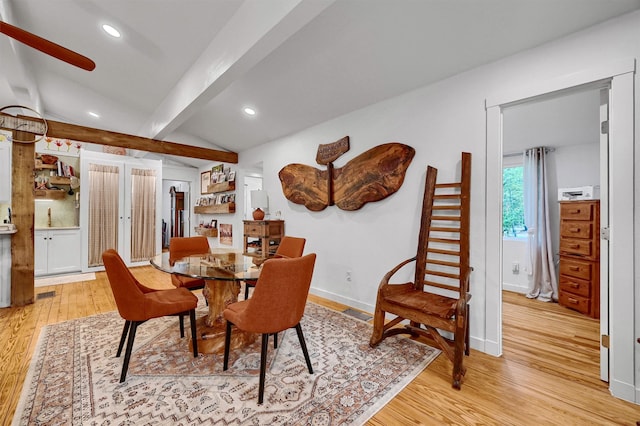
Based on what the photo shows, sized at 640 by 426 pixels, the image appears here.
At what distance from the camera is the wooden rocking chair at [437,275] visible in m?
2.07

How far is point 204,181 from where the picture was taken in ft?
22.7

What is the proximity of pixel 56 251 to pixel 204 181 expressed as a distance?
123 inches

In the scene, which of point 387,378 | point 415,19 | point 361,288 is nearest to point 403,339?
point 387,378

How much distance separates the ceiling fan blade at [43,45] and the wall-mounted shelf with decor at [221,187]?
4073 mm

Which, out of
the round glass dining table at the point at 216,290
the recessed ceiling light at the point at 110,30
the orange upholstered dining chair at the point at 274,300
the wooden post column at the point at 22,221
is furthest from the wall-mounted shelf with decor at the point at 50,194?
the orange upholstered dining chair at the point at 274,300

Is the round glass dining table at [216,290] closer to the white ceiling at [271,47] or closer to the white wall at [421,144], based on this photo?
the white wall at [421,144]

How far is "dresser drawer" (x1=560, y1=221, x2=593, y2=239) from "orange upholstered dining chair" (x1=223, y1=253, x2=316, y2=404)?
3487 mm

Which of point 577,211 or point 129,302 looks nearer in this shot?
point 129,302

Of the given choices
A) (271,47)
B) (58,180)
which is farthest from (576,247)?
(58,180)

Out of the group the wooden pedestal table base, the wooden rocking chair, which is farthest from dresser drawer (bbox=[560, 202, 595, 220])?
the wooden pedestal table base

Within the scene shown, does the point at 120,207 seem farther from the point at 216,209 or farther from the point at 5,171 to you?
the point at 5,171

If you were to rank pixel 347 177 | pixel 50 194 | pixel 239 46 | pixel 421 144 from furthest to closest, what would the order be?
1. pixel 50 194
2. pixel 347 177
3. pixel 421 144
4. pixel 239 46

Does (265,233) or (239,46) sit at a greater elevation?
(239,46)

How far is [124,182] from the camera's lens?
219 inches
